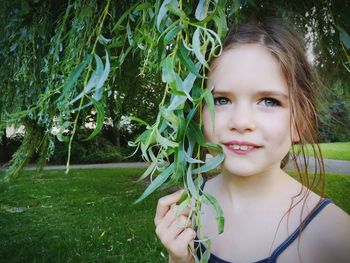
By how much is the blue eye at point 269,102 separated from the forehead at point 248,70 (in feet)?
0.09

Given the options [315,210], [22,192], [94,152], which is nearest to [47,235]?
[22,192]

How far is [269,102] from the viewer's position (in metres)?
0.93

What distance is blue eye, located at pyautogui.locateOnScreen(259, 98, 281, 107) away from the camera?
0.92 meters

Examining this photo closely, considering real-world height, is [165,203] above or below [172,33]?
below

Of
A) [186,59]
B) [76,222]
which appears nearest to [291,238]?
[186,59]

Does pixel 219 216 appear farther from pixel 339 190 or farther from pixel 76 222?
pixel 339 190

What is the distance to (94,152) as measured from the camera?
12.8 meters

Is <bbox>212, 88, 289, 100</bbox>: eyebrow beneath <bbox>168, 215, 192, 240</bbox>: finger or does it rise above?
above

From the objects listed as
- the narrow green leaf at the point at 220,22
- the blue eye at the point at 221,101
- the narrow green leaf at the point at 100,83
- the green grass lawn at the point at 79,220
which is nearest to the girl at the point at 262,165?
the blue eye at the point at 221,101

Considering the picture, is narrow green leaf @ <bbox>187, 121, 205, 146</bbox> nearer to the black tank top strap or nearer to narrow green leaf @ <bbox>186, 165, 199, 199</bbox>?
narrow green leaf @ <bbox>186, 165, 199, 199</bbox>

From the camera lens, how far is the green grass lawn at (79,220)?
3.93 meters

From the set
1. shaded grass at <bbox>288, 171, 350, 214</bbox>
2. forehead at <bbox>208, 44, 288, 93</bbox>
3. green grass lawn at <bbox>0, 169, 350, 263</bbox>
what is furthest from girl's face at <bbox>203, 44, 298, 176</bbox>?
shaded grass at <bbox>288, 171, 350, 214</bbox>

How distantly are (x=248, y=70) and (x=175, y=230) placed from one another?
0.39 m

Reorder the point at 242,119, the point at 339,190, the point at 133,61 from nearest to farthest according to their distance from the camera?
the point at 242,119, the point at 133,61, the point at 339,190
